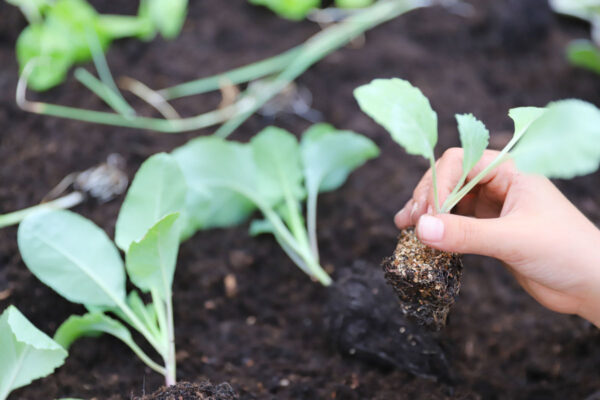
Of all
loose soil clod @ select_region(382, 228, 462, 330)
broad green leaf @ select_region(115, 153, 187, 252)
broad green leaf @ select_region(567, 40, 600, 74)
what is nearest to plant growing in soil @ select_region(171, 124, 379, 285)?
broad green leaf @ select_region(115, 153, 187, 252)

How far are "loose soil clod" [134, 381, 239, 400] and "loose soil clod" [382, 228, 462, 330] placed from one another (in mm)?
259

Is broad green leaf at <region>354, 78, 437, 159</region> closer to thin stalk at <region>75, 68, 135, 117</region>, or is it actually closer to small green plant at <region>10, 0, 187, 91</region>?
thin stalk at <region>75, 68, 135, 117</region>

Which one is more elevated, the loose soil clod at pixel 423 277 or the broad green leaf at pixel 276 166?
the loose soil clod at pixel 423 277

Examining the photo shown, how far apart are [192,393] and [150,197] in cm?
29

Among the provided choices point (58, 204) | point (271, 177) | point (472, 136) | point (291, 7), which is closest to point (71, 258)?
point (58, 204)

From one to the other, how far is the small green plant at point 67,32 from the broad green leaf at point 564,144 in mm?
1054

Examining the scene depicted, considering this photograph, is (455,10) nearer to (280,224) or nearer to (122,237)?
(280,224)

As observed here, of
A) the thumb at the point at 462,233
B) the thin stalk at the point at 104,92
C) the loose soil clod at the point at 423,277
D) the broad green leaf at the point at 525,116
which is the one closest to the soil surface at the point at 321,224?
the thin stalk at the point at 104,92

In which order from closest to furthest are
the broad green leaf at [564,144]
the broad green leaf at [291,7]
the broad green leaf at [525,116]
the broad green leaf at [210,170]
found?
the broad green leaf at [564,144]
the broad green leaf at [525,116]
the broad green leaf at [210,170]
the broad green leaf at [291,7]

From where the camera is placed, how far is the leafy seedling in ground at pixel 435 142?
0.47 metres

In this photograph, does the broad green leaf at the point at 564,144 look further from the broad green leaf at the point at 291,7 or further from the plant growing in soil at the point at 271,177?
the broad green leaf at the point at 291,7

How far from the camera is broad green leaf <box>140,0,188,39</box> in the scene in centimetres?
132

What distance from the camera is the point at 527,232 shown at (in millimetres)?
609

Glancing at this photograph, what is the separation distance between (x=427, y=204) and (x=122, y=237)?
1.47 feet
